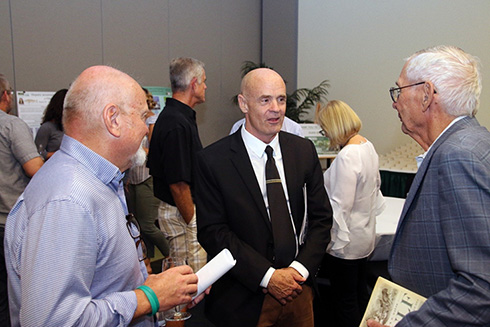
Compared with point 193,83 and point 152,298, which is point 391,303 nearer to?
point 152,298

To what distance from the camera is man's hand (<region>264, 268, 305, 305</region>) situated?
1.58 metres

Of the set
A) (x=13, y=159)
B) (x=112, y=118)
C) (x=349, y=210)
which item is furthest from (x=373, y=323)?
(x=13, y=159)

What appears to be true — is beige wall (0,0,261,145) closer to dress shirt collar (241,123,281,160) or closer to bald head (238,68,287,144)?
bald head (238,68,287,144)

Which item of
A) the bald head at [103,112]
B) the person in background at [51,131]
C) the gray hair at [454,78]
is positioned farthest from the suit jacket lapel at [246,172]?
the person in background at [51,131]

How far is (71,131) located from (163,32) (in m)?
4.69

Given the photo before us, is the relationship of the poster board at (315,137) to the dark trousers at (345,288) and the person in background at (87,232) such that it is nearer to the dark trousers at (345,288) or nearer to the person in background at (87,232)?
the dark trousers at (345,288)

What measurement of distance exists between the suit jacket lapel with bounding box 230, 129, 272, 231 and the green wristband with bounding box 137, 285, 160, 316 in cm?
72

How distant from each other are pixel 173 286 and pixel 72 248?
35 centimetres

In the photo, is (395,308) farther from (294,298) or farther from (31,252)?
(31,252)

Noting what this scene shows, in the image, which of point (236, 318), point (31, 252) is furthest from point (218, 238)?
point (31, 252)

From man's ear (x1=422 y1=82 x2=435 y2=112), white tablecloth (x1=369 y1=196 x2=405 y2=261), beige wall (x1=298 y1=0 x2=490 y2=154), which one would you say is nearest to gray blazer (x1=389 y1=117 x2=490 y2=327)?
man's ear (x1=422 y1=82 x2=435 y2=112)

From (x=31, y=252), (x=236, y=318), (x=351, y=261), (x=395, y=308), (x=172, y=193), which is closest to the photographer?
(x=31, y=252)

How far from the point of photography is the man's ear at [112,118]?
3.42 ft

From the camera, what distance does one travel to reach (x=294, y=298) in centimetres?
166
